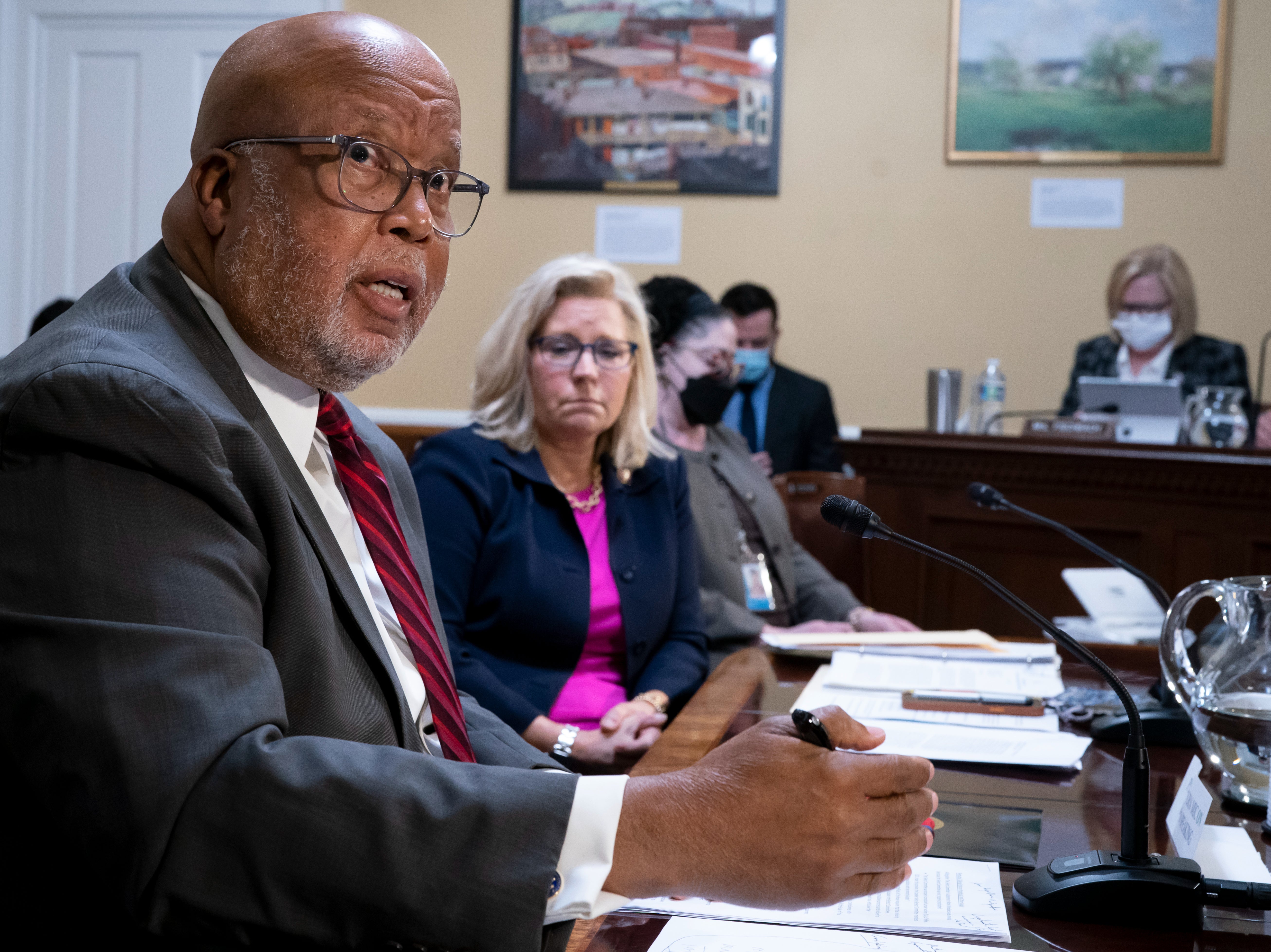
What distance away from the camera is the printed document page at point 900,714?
1570 millimetres

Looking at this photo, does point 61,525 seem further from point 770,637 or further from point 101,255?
point 101,255

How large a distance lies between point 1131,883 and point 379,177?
36.8 inches

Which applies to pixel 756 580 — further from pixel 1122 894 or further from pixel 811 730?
pixel 811 730

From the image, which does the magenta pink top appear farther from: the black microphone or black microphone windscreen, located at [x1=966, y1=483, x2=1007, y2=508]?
the black microphone

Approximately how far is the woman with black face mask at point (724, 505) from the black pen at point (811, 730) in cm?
165

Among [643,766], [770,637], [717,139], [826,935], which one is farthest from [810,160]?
[826,935]

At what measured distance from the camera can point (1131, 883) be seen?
0.98 metres

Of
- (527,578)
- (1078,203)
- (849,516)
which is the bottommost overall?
(527,578)

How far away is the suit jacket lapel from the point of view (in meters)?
0.99

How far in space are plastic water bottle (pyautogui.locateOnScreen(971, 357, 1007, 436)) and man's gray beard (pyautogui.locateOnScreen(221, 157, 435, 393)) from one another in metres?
3.14

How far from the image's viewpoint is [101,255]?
514 centimetres

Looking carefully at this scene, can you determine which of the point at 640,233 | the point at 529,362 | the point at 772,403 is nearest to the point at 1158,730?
the point at 529,362

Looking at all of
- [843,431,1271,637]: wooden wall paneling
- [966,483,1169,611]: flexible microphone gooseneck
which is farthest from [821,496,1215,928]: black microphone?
[843,431,1271,637]: wooden wall paneling

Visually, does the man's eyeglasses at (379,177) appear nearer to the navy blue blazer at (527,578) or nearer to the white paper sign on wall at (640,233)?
the navy blue blazer at (527,578)
